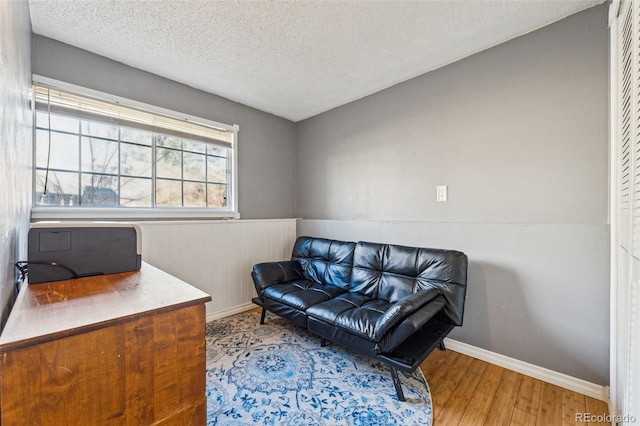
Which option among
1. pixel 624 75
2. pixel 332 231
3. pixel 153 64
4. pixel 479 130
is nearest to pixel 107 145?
pixel 153 64

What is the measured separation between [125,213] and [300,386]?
77.7 inches

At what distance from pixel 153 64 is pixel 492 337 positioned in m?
3.56

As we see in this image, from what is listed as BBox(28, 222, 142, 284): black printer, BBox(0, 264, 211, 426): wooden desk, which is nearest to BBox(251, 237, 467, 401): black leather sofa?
BBox(0, 264, 211, 426): wooden desk

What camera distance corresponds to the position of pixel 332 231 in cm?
315

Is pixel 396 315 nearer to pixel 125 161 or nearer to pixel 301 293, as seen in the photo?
pixel 301 293

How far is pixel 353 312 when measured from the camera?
1852 millimetres

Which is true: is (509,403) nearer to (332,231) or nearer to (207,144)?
(332,231)

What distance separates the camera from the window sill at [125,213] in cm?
192

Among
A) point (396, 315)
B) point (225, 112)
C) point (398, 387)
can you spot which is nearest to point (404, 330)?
point (396, 315)

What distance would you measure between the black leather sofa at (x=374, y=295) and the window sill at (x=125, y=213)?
2.68ft

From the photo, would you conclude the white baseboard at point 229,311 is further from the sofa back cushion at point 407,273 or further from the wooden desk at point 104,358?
the wooden desk at point 104,358

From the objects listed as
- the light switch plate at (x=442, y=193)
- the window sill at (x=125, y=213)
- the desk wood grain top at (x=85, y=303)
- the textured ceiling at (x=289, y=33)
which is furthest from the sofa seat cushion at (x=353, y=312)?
the textured ceiling at (x=289, y=33)

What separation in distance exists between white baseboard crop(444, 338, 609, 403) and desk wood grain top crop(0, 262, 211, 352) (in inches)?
85.1

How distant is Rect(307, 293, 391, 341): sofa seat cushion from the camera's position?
5.58 feet
